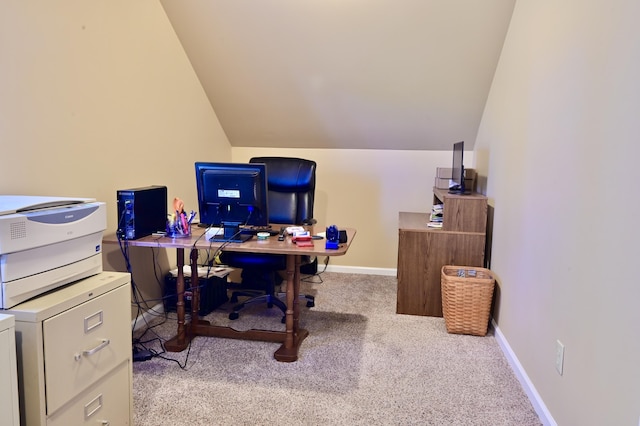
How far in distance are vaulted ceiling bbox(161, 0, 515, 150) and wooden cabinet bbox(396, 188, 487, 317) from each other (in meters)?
0.90

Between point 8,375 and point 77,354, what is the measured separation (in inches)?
10.4

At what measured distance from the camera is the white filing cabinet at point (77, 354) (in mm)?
1325

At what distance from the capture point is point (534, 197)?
7.04 ft

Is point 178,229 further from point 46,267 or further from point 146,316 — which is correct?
point 46,267

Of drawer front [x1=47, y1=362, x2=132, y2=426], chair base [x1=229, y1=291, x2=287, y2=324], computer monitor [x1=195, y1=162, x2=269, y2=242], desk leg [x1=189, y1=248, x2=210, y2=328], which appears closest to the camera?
drawer front [x1=47, y1=362, x2=132, y2=426]

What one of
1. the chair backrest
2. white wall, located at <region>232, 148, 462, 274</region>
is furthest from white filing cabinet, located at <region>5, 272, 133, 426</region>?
white wall, located at <region>232, 148, 462, 274</region>

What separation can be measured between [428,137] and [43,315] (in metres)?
3.29

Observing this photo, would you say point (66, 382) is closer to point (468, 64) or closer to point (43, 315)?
point (43, 315)

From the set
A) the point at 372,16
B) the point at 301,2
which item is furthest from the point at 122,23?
the point at 372,16

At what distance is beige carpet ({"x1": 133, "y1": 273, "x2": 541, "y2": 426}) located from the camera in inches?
76.6

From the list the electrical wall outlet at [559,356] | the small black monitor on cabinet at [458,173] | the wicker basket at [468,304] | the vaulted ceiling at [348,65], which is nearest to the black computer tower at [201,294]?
the vaulted ceiling at [348,65]

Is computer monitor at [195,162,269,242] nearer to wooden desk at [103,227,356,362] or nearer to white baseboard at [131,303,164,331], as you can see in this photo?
wooden desk at [103,227,356,362]

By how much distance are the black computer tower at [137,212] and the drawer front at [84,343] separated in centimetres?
72

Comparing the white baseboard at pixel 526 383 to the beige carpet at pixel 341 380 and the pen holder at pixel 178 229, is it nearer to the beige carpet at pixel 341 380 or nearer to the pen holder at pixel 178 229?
the beige carpet at pixel 341 380
